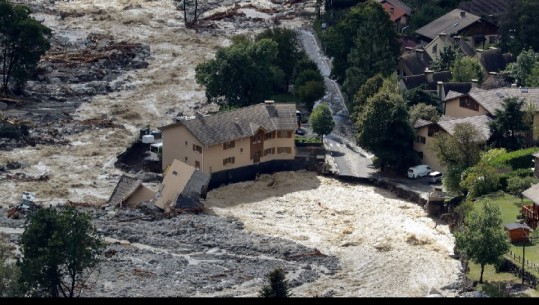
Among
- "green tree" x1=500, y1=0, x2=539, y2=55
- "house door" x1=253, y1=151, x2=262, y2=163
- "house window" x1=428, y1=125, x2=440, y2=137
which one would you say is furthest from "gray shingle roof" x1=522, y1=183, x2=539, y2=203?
"green tree" x1=500, y1=0, x2=539, y2=55

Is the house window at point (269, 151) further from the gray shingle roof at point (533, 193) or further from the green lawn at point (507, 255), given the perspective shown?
the gray shingle roof at point (533, 193)

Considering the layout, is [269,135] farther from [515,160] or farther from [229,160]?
[515,160]

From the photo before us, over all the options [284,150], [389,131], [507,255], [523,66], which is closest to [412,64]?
[523,66]

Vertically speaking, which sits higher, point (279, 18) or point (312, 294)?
point (279, 18)

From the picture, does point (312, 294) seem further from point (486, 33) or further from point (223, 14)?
point (223, 14)

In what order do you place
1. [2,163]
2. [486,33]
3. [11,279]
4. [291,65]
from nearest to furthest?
[11,279] → [2,163] → [291,65] → [486,33]

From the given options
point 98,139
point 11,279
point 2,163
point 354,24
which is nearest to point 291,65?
point 354,24
